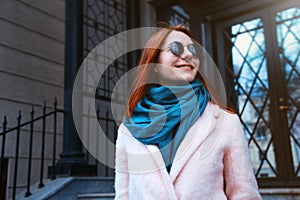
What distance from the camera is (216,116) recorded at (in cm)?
118

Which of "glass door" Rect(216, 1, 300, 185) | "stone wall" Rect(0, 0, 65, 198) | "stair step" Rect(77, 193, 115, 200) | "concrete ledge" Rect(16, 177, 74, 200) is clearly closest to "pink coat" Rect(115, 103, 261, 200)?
"stair step" Rect(77, 193, 115, 200)

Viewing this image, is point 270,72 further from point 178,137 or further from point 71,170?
point 178,137

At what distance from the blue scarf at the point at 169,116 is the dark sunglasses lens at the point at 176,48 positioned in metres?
0.13

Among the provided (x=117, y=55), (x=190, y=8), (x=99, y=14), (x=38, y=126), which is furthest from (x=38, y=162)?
(x=190, y=8)

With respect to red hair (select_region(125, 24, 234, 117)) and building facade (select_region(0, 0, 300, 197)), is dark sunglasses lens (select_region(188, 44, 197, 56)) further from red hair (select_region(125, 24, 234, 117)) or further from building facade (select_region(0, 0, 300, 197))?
building facade (select_region(0, 0, 300, 197))

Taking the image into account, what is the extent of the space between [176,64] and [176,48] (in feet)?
0.20

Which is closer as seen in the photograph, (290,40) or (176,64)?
(176,64)

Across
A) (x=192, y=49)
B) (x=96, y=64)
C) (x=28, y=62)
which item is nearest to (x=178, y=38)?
(x=192, y=49)

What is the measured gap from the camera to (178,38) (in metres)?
1.32

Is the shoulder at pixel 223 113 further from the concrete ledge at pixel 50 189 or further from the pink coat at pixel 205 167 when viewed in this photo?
the concrete ledge at pixel 50 189

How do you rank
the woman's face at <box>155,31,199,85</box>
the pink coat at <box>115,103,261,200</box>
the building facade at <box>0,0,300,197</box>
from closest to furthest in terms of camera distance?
the pink coat at <box>115,103,261,200</box> → the woman's face at <box>155,31,199,85</box> → the building facade at <box>0,0,300,197</box>

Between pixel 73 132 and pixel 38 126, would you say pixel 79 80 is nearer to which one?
pixel 73 132

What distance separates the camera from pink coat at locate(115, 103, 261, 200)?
1080mm

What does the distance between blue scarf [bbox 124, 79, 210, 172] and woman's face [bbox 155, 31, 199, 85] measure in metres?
0.04
